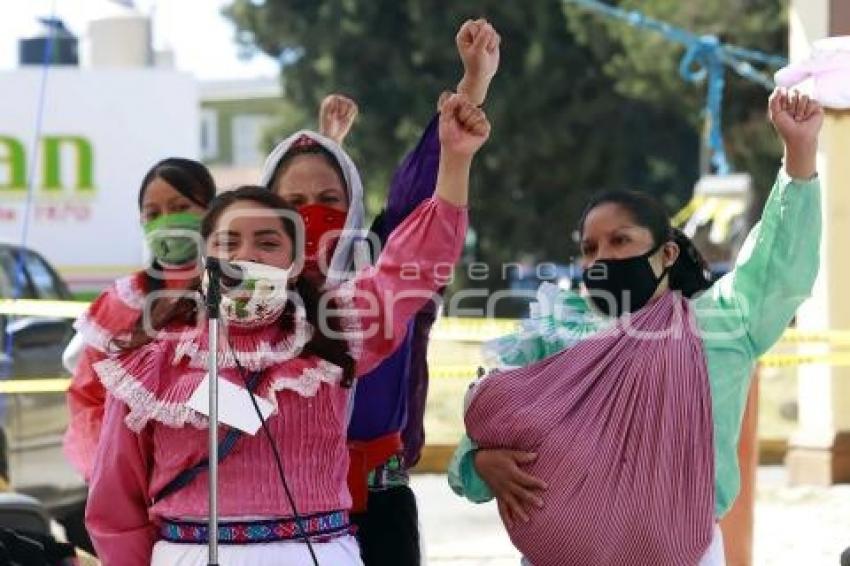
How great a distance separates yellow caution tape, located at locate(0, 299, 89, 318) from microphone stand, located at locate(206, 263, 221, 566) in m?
5.08

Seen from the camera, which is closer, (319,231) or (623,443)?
(623,443)

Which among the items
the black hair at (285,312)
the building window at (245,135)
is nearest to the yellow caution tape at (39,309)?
the black hair at (285,312)

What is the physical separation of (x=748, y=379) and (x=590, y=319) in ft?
1.22

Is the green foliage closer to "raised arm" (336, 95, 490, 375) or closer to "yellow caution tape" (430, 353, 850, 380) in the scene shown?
"yellow caution tape" (430, 353, 850, 380)

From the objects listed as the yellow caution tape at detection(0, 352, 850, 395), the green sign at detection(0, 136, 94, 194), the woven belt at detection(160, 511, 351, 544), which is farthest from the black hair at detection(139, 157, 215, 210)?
the green sign at detection(0, 136, 94, 194)

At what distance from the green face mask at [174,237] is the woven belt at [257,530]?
58.1 inches

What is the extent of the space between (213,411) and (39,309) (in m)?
5.74

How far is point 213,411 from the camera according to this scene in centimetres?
325

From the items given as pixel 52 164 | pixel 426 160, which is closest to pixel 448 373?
pixel 426 160

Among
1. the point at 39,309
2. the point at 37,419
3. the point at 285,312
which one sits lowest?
the point at 37,419

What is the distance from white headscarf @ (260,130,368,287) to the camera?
13.4 feet

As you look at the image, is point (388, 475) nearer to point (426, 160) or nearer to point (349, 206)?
point (349, 206)

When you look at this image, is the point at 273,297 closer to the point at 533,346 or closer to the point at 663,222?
the point at 533,346

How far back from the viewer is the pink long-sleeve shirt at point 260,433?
345 cm
